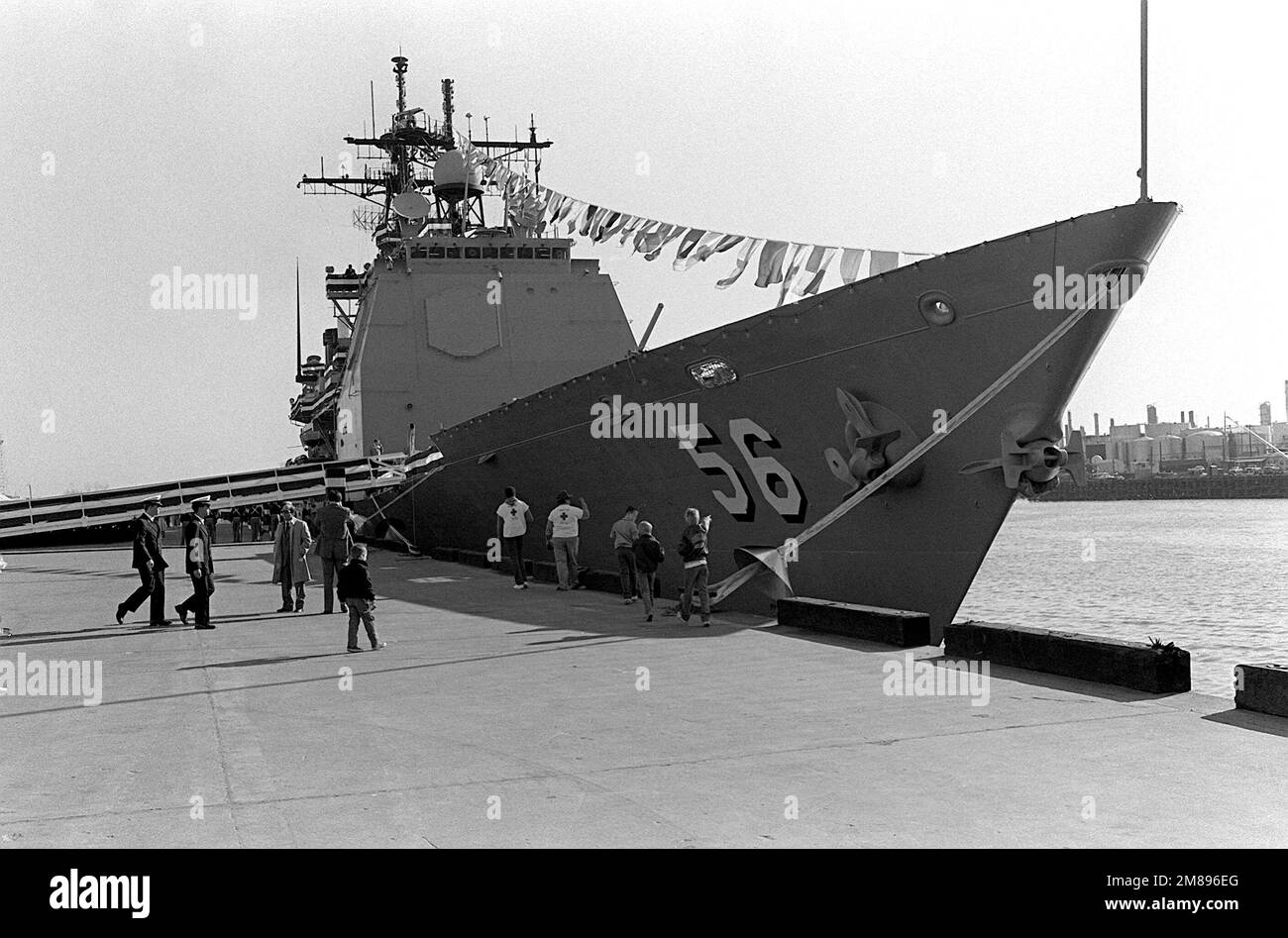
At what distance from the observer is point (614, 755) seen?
525 cm

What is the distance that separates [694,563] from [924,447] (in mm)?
2074

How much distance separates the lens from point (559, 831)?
160 inches

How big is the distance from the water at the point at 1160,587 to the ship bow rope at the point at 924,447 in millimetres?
3048

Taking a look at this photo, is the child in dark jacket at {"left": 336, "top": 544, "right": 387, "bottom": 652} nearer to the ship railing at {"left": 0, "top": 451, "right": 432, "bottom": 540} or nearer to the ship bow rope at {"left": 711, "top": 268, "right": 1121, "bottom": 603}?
the ship bow rope at {"left": 711, "top": 268, "right": 1121, "bottom": 603}

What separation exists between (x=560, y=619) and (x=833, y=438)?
2838mm

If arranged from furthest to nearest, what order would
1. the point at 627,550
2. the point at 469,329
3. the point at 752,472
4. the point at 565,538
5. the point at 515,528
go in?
the point at 469,329 → the point at 515,528 → the point at 565,538 → the point at 627,550 → the point at 752,472

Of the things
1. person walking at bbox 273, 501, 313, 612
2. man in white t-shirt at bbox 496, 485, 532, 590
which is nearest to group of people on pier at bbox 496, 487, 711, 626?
man in white t-shirt at bbox 496, 485, 532, 590

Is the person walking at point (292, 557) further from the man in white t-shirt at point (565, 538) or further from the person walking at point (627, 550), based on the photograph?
the person walking at point (627, 550)

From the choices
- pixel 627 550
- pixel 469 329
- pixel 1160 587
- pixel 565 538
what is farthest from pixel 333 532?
pixel 1160 587

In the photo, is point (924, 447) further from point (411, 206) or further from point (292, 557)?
point (411, 206)

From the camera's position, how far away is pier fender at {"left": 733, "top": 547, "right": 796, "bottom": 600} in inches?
384

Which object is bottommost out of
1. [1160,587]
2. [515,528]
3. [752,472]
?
[1160,587]
